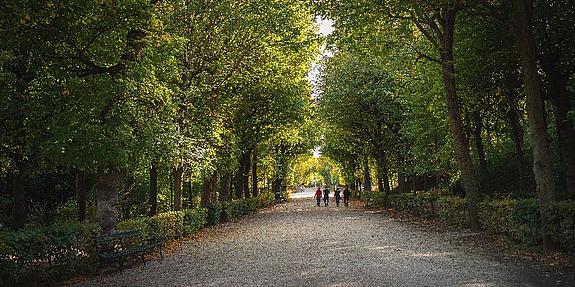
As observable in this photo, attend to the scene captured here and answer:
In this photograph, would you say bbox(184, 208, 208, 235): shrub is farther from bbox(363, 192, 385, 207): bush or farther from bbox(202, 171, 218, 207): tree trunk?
bbox(363, 192, 385, 207): bush

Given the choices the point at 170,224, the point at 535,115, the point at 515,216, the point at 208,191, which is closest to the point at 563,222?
the point at 515,216

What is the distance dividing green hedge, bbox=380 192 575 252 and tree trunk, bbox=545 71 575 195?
348 cm

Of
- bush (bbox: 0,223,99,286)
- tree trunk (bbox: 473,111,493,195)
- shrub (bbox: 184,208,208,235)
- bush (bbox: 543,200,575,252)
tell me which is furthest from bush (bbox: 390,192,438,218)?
bush (bbox: 0,223,99,286)

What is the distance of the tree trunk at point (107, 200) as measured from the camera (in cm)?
1195

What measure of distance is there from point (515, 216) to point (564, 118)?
5.48m

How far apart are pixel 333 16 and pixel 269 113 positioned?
47.9ft

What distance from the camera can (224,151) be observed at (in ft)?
74.8

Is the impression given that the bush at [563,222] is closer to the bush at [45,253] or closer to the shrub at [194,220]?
the bush at [45,253]

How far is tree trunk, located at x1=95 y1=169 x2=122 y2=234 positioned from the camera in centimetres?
1195

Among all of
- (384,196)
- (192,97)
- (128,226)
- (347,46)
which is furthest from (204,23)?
(384,196)

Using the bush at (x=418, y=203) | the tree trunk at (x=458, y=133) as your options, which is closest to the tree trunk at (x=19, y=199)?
the tree trunk at (x=458, y=133)

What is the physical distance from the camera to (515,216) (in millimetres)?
11812

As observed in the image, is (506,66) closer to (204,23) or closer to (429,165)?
(429,165)

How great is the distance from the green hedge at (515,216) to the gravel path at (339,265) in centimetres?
105
